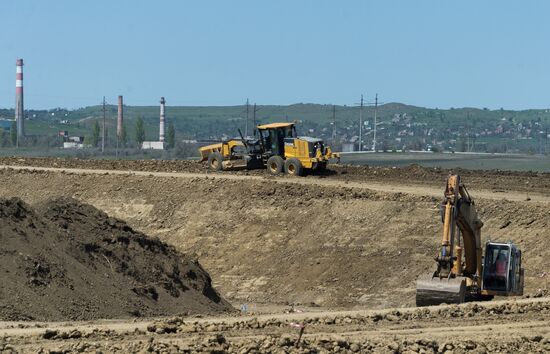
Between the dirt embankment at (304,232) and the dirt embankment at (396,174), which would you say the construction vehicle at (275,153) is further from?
the dirt embankment at (304,232)

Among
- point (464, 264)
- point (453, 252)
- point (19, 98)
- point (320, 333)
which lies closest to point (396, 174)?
point (464, 264)

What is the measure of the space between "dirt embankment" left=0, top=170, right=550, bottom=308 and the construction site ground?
54mm

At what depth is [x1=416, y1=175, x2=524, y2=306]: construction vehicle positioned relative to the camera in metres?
22.5

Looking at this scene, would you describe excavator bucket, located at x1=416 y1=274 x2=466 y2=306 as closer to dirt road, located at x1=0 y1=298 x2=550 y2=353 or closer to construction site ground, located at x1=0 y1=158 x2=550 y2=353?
construction site ground, located at x1=0 y1=158 x2=550 y2=353

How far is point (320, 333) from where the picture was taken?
17.1m

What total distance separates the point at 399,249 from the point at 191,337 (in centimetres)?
1667

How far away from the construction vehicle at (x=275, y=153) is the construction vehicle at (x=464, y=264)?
18282 millimetres

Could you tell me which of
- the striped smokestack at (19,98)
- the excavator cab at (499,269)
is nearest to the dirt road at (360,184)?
the excavator cab at (499,269)

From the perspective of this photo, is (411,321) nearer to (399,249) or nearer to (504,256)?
(504,256)

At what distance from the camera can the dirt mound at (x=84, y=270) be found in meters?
21.6

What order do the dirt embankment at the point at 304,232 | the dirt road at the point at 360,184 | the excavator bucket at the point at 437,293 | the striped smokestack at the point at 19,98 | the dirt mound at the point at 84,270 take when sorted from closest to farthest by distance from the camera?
the dirt mound at the point at 84,270 → the excavator bucket at the point at 437,293 → the dirt embankment at the point at 304,232 → the dirt road at the point at 360,184 → the striped smokestack at the point at 19,98

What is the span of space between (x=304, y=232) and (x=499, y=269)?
1153 cm

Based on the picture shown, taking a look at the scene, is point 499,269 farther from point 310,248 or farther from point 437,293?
point 310,248

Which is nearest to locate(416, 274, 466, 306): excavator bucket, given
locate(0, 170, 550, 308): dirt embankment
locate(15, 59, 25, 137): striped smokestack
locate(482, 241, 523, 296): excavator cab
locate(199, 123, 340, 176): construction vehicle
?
locate(482, 241, 523, 296): excavator cab
